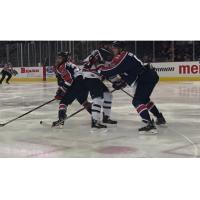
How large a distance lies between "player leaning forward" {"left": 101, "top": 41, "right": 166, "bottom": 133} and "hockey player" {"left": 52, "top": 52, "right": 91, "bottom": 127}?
1.47 feet

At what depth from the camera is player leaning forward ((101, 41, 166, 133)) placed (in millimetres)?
4801

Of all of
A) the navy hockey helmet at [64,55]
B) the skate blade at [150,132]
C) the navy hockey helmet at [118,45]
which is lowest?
the skate blade at [150,132]

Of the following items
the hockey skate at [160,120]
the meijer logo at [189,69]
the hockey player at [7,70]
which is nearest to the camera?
the hockey skate at [160,120]

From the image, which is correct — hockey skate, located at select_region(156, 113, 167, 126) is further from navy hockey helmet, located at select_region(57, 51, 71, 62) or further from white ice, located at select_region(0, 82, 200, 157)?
navy hockey helmet, located at select_region(57, 51, 71, 62)

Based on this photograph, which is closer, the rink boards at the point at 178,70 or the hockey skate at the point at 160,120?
the hockey skate at the point at 160,120

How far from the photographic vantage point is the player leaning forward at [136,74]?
480cm

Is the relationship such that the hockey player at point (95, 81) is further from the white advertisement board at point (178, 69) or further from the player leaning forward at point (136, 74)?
the white advertisement board at point (178, 69)

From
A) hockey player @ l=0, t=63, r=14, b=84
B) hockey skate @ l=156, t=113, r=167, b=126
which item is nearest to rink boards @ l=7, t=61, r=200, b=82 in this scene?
hockey player @ l=0, t=63, r=14, b=84

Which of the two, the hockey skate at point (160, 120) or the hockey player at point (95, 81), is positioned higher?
the hockey player at point (95, 81)

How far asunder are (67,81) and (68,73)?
0.33 feet

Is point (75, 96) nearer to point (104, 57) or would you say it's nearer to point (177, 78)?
point (104, 57)

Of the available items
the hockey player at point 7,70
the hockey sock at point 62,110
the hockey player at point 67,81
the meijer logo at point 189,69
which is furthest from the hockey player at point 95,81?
the hockey player at point 7,70

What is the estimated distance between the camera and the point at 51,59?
1602 centimetres

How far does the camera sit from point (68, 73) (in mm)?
5266
